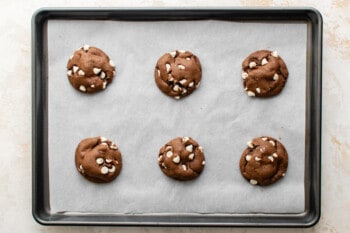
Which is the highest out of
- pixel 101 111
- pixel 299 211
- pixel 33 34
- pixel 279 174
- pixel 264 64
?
pixel 33 34

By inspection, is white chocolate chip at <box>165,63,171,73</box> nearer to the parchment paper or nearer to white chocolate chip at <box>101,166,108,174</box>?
the parchment paper

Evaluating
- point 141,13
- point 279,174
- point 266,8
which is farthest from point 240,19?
point 279,174

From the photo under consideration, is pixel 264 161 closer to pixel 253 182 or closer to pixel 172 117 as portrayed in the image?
pixel 253 182

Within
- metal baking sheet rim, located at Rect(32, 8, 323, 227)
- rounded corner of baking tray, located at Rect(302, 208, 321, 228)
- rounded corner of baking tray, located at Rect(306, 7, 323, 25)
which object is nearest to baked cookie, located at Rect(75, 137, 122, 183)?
metal baking sheet rim, located at Rect(32, 8, 323, 227)

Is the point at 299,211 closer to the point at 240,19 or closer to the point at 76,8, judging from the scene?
the point at 240,19

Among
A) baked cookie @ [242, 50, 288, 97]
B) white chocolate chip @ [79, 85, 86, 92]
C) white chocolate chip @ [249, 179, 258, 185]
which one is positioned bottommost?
white chocolate chip @ [249, 179, 258, 185]

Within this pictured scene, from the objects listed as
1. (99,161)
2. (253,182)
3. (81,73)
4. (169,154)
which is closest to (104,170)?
(99,161)
